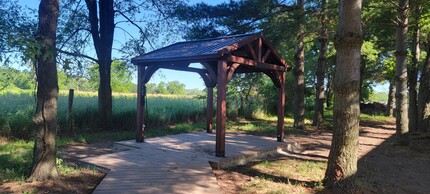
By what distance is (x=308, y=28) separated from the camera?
1077cm

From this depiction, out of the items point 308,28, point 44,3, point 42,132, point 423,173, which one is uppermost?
point 308,28

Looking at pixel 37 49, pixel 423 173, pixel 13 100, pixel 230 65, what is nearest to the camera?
pixel 37 49

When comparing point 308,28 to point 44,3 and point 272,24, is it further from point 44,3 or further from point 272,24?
point 44,3

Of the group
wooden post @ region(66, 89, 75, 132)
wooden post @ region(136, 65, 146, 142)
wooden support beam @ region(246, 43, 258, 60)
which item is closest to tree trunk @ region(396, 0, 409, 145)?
wooden support beam @ region(246, 43, 258, 60)

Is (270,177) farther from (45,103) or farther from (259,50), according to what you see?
(45,103)

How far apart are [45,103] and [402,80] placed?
844 centimetres

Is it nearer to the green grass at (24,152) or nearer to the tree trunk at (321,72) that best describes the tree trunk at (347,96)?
the green grass at (24,152)

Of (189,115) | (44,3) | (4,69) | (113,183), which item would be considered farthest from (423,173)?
(4,69)

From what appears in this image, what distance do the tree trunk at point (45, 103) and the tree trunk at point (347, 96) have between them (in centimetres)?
411

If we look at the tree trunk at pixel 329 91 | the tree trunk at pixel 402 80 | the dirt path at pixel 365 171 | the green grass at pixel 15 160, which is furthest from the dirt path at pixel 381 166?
the tree trunk at pixel 329 91

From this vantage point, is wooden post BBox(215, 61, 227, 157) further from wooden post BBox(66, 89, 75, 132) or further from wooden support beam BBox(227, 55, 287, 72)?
wooden post BBox(66, 89, 75, 132)

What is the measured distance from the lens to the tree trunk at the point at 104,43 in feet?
35.3

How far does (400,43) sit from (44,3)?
8574 mm

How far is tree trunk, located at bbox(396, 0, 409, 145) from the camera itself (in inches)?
329
